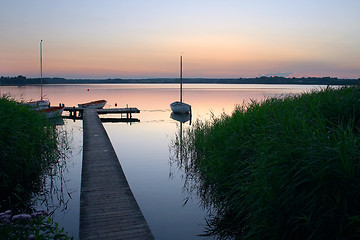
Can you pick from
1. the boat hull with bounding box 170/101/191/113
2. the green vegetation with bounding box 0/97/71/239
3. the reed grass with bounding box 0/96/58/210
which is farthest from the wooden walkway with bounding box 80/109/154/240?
the boat hull with bounding box 170/101/191/113

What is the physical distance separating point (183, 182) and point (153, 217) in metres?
2.56

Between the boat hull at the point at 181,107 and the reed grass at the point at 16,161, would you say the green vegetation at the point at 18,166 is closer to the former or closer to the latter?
the reed grass at the point at 16,161

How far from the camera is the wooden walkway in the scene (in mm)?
4449

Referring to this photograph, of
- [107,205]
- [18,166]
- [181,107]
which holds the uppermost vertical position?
[181,107]

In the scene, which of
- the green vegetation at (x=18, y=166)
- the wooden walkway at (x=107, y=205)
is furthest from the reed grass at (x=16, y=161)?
the wooden walkway at (x=107, y=205)

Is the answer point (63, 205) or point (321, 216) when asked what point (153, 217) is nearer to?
point (63, 205)

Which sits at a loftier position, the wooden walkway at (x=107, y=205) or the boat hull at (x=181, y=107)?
the boat hull at (x=181, y=107)

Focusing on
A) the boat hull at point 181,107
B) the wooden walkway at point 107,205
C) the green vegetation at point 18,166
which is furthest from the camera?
the boat hull at point 181,107

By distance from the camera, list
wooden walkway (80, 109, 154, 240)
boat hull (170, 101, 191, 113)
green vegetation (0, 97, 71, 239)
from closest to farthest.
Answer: wooden walkway (80, 109, 154, 240)
green vegetation (0, 97, 71, 239)
boat hull (170, 101, 191, 113)

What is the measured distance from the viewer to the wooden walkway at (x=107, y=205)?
4.45m

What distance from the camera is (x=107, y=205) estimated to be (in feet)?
17.6

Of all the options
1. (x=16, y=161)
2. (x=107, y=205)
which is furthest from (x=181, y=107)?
(x=107, y=205)

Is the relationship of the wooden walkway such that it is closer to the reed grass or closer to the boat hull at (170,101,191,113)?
the reed grass

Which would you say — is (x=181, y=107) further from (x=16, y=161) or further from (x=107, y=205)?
(x=107, y=205)
